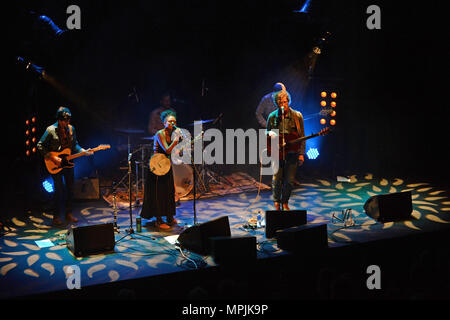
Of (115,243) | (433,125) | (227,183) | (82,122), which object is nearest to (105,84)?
(82,122)

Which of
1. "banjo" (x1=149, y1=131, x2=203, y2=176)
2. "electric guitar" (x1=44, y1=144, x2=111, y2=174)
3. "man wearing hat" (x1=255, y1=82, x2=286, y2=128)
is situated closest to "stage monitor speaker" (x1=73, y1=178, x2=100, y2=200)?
→ "electric guitar" (x1=44, y1=144, x2=111, y2=174)

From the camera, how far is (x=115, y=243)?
498 centimetres

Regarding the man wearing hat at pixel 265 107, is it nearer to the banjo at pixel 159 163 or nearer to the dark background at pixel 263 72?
the dark background at pixel 263 72

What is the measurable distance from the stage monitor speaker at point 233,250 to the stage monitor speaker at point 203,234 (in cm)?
34

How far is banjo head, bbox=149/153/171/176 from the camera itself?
5.55 metres

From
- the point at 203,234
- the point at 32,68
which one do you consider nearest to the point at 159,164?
the point at 203,234

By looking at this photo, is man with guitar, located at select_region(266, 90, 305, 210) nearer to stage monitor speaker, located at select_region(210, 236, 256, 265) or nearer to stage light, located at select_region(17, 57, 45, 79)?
stage monitor speaker, located at select_region(210, 236, 256, 265)

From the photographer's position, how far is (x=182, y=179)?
783cm

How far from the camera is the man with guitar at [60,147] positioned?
5.86 meters

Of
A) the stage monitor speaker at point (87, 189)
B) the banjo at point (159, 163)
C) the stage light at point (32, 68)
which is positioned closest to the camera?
the banjo at point (159, 163)

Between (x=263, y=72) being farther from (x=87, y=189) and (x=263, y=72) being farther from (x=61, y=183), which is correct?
(x=61, y=183)

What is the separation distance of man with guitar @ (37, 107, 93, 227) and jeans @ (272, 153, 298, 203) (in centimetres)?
313

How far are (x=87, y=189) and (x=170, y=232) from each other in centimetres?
323

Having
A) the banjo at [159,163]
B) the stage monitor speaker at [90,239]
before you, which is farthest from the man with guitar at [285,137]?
the stage monitor speaker at [90,239]
